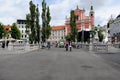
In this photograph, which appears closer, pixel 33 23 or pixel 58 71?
pixel 58 71

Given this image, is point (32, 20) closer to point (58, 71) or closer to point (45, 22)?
point (45, 22)

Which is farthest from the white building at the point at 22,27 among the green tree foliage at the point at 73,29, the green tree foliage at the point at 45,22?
the green tree foliage at the point at 45,22

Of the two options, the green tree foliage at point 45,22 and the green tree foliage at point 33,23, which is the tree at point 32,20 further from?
the green tree foliage at point 45,22

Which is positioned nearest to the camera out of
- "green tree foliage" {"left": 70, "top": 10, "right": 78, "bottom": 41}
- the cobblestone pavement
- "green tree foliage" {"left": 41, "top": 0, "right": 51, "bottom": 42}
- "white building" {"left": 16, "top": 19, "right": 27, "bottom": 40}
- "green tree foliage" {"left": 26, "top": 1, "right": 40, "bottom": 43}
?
A: the cobblestone pavement

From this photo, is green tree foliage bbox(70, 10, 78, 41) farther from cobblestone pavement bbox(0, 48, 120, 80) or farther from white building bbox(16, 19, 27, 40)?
white building bbox(16, 19, 27, 40)

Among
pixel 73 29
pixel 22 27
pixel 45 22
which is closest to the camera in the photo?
pixel 45 22

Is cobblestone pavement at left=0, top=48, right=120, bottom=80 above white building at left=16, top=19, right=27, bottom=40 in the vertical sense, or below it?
below

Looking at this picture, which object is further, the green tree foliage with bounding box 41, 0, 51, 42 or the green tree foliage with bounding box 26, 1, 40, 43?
the green tree foliage with bounding box 41, 0, 51, 42

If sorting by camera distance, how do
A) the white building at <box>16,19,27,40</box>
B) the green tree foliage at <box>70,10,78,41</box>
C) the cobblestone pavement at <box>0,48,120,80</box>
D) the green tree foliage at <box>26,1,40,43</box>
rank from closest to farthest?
1. the cobblestone pavement at <box>0,48,120,80</box>
2. the green tree foliage at <box>26,1,40,43</box>
3. the green tree foliage at <box>70,10,78,41</box>
4. the white building at <box>16,19,27,40</box>

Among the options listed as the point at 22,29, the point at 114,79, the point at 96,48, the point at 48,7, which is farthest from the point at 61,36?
the point at 114,79

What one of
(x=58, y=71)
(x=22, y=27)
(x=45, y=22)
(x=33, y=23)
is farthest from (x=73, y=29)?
(x=22, y=27)

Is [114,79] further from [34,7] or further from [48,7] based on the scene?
[48,7]

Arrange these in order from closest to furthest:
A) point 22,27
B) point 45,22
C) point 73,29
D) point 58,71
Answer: point 58,71 < point 45,22 < point 73,29 < point 22,27

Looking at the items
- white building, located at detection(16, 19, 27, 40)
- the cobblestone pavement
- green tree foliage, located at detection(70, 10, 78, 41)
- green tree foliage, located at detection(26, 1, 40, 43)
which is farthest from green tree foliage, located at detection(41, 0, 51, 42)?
white building, located at detection(16, 19, 27, 40)
